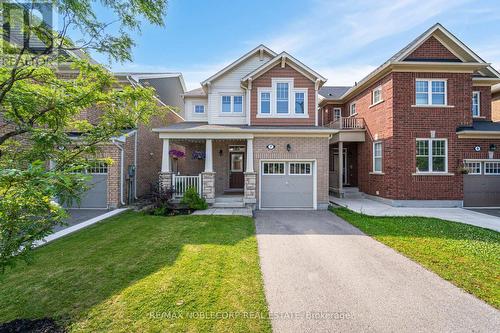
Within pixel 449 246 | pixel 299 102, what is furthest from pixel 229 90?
pixel 449 246

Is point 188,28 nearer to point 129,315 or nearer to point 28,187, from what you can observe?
point 28,187

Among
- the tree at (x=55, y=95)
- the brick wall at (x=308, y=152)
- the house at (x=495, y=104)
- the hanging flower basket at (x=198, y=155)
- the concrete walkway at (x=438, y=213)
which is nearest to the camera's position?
the tree at (x=55, y=95)

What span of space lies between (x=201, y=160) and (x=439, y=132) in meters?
12.9

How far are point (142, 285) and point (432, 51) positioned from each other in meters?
15.8

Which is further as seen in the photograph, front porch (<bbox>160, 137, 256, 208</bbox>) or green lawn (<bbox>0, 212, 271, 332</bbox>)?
front porch (<bbox>160, 137, 256, 208</bbox>)

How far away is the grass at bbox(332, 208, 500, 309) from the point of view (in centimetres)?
437

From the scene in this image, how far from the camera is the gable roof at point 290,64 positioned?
466 inches

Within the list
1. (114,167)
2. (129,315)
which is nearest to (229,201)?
(114,167)

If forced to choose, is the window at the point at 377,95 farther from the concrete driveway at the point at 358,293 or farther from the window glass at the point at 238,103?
the concrete driveway at the point at 358,293

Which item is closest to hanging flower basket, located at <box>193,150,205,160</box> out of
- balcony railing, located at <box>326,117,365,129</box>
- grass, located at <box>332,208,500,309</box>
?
grass, located at <box>332,208,500,309</box>

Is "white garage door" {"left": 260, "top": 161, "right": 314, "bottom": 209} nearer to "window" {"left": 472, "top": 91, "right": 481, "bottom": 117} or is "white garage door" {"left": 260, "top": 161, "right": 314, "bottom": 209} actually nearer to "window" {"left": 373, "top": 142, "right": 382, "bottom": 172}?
"window" {"left": 373, "top": 142, "right": 382, "bottom": 172}

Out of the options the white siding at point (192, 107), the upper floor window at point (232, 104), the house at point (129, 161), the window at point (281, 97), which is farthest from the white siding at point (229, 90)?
the house at point (129, 161)

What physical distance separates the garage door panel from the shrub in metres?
13.2

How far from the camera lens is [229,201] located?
1136 centimetres
